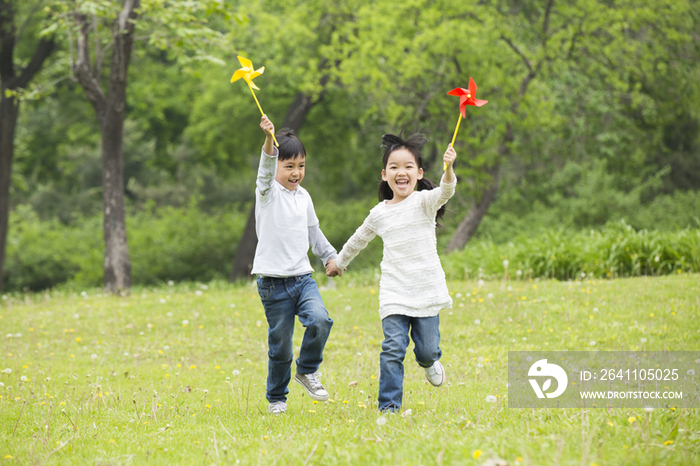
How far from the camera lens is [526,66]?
48.3ft

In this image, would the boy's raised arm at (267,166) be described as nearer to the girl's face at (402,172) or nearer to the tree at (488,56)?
the girl's face at (402,172)

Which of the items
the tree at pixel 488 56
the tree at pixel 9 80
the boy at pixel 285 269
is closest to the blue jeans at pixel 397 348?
the boy at pixel 285 269

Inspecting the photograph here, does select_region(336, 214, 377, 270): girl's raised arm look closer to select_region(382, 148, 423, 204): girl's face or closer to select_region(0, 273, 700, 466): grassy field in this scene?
select_region(382, 148, 423, 204): girl's face

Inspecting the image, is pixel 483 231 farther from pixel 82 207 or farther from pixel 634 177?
pixel 82 207

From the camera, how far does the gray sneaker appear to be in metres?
4.38

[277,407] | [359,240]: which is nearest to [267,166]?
[359,240]

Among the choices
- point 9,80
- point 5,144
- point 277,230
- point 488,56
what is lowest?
point 277,230

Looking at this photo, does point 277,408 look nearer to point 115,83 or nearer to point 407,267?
point 407,267

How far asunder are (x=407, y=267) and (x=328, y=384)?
188cm

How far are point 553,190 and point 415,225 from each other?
17.4m

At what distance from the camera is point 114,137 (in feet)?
39.2

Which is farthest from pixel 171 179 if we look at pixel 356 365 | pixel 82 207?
pixel 356 365

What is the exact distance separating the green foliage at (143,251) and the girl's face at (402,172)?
15986 mm

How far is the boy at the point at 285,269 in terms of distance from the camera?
425 cm
